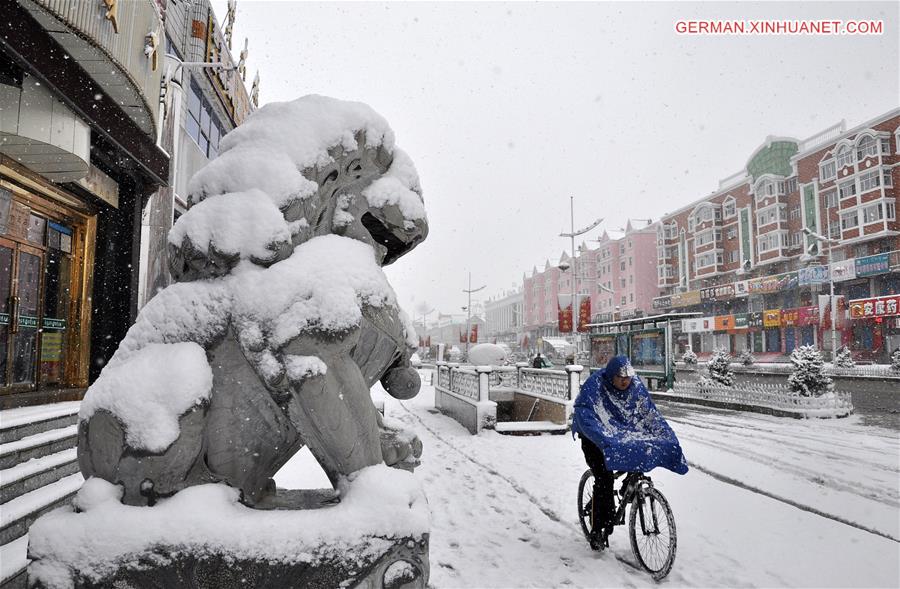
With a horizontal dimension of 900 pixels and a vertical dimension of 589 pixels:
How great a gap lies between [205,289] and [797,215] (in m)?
37.3

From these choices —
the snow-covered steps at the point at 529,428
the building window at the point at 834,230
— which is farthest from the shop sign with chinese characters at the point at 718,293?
the snow-covered steps at the point at 529,428

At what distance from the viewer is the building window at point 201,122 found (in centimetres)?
1099

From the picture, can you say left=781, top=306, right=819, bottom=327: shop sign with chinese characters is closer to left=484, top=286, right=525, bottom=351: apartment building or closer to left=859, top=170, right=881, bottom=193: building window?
left=859, top=170, right=881, bottom=193: building window

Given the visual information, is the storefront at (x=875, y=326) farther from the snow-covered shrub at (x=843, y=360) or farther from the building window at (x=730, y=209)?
the building window at (x=730, y=209)

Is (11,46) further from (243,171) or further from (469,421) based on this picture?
(469,421)

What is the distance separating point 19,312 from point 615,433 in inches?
255

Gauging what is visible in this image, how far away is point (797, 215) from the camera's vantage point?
31.4 m

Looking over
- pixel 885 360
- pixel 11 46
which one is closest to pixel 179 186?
pixel 11 46

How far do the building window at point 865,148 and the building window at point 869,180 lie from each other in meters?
0.91

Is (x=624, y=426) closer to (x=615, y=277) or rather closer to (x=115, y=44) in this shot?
(x=115, y=44)

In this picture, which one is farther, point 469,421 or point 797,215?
point 797,215

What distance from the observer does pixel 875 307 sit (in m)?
24.1

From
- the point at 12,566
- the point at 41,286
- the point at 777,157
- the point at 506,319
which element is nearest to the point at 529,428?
the point at 41,286

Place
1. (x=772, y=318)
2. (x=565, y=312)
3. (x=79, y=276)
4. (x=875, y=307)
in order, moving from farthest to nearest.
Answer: (x=772, y=318)
(x=875, y=307)
(x=565, y=312)
(x=79, y=276)
